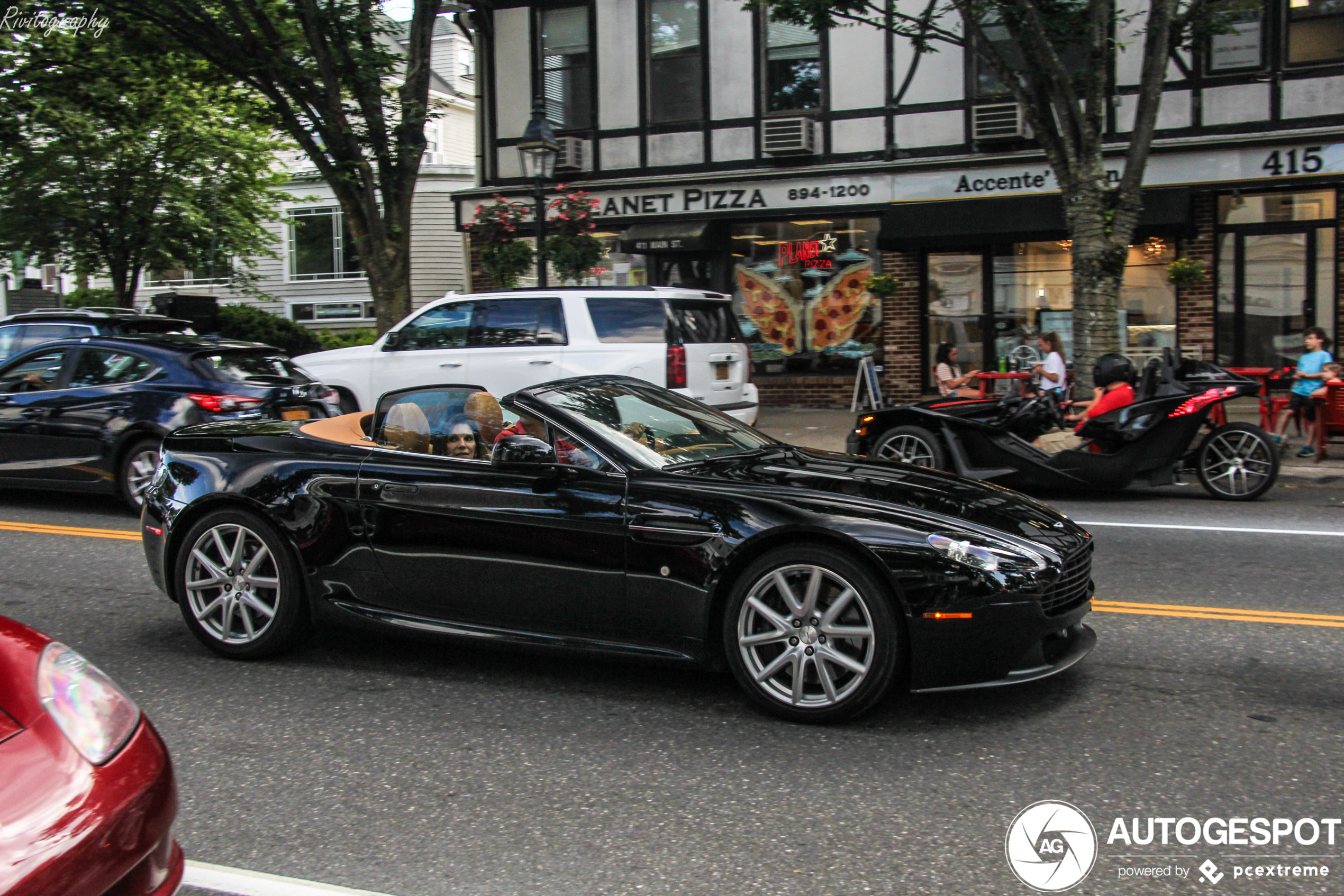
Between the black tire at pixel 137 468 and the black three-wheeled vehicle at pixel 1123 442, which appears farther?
the black three-wheeled vehicle at pixel 1123 442

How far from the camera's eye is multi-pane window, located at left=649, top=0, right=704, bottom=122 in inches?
782

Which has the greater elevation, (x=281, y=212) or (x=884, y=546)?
(x=281, y=212)

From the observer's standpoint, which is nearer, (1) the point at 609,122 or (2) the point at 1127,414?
(2) the point at 1127,414

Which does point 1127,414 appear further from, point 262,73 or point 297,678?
point 262,73

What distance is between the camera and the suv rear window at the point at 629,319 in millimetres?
12062

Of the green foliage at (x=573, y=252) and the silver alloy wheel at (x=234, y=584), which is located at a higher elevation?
the green foliage at (x=573, y=252)

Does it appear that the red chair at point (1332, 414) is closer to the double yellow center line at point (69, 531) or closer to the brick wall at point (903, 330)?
the brick wall at point (903, 330)

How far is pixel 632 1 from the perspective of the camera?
2016 cm

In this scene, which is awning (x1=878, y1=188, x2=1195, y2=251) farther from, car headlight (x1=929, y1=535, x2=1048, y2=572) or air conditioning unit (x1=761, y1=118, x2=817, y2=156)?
car headlight (x1=929, y1=535, x2=1048, y2=572)

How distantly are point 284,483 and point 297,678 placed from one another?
0.89m

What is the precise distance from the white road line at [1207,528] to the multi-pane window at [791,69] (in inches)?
461

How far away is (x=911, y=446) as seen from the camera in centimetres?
1061

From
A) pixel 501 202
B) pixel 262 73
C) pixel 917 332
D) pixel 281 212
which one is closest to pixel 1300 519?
pixel 917 332


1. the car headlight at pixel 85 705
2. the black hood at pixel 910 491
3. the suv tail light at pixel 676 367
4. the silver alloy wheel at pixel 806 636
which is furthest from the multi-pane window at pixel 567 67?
the car headlight at pixel 85 705
